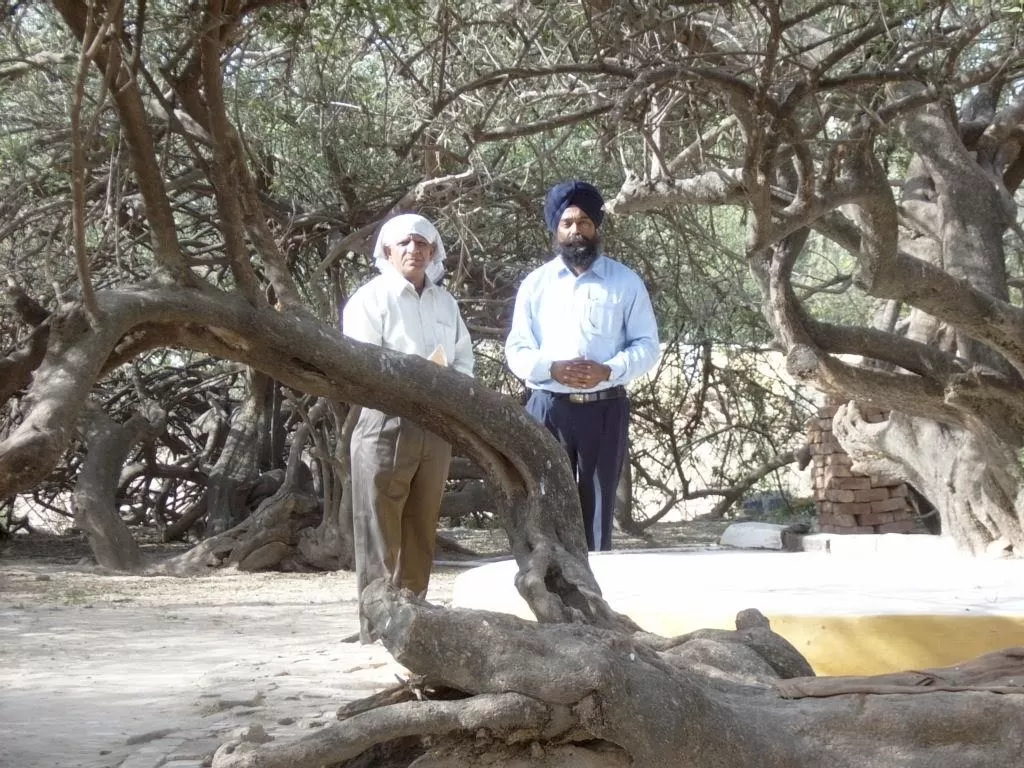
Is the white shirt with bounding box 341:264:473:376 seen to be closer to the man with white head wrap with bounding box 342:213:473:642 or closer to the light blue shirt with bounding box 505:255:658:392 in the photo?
the man with white head wrap with bounding box 342:213:473:642

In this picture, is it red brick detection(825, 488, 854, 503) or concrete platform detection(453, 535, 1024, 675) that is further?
red brick detection(825, 488, 854, 503)

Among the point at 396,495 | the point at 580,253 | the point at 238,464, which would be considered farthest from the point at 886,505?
the point at 396,495

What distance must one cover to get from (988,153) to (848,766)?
16.8ft

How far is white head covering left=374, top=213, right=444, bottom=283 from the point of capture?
4.92 metres

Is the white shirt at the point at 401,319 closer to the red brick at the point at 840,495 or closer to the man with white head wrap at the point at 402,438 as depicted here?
the man with white head wrap at the point at 402,438

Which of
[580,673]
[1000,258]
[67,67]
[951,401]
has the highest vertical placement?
Result: [67,67]

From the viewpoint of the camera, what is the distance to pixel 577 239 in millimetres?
5070

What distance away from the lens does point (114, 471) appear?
367 inches

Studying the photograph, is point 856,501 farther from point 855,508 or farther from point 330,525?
point 330,525

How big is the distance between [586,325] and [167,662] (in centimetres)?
217

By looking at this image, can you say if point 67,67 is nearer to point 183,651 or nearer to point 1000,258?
point 183,651

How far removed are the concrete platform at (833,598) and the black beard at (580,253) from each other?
4.13ft

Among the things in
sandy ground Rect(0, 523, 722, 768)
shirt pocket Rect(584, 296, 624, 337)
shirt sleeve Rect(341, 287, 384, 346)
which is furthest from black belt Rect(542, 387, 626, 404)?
sandy ground Rect(0, 523, 722, 768)

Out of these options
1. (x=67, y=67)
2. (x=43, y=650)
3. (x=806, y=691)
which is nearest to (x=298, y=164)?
(x=67, y=67)
